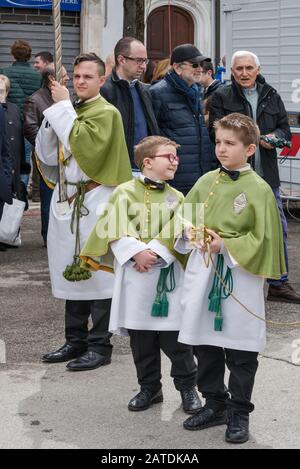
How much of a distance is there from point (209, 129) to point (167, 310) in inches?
110

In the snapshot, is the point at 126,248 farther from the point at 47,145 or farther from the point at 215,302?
the point at 47,145

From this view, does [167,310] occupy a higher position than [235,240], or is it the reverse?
[235,240]

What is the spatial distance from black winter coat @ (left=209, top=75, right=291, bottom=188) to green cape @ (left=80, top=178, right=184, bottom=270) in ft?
8.22

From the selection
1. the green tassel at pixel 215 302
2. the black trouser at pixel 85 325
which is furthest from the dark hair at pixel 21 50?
the green tassel at pixel 215 302

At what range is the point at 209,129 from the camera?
7926 millimetres

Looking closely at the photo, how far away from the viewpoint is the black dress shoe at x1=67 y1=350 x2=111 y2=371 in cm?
629

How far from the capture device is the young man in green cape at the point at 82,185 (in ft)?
20.4

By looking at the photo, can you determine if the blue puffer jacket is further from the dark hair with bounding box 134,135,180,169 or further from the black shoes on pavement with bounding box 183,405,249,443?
the black shoes on pavement with bounding box 183,405,249,443

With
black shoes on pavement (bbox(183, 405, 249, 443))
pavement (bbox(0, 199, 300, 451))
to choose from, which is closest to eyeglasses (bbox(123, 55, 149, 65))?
pavement (bbox(0, 199, 300, 451))
